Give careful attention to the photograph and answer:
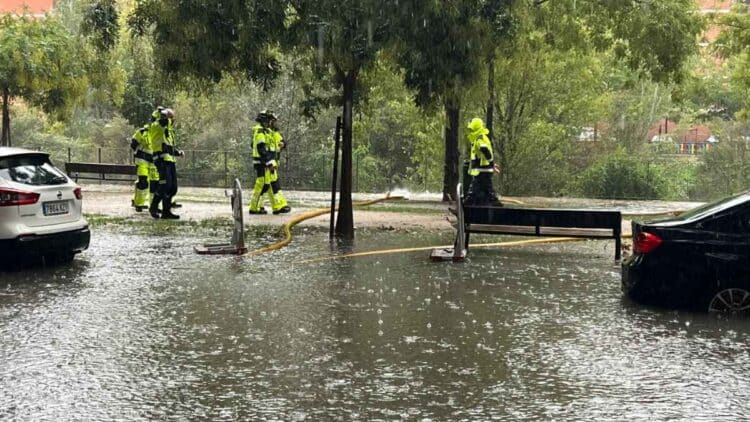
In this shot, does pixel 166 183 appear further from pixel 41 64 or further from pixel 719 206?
pixel 719 206

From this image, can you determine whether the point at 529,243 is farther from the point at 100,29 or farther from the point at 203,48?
the point at 100,29

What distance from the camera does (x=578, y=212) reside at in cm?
1251

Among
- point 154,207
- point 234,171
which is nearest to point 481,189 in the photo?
point 154,207

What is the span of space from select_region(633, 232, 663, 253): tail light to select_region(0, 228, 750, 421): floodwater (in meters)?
0.63

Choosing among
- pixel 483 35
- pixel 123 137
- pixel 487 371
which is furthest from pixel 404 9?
pixel 123 137

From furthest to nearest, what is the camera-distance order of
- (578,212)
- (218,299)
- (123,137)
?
(123,137) → (578,212) → (218,299)

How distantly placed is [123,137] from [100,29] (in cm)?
3394

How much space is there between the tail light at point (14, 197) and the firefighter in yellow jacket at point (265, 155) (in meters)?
7.26

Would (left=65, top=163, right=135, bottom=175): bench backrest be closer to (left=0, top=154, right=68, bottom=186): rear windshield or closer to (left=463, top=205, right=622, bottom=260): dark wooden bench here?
(left=0, top=154, right=68, bottom=186): rear windshield

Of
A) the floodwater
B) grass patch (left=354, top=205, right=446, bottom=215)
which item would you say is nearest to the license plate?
the floodwater

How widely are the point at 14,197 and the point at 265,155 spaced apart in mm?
7708

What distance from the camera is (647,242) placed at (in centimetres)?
881

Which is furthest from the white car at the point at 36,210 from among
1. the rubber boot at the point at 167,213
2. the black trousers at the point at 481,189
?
the black trousers at the point at 481,189

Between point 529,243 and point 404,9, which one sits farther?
point 529,243
